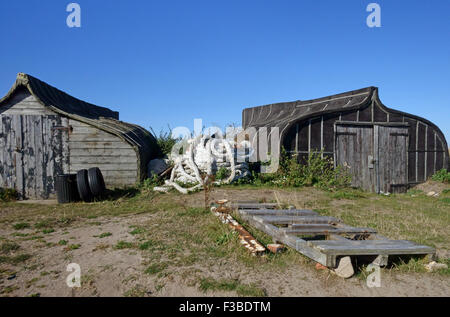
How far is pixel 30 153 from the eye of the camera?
1050 centimetres

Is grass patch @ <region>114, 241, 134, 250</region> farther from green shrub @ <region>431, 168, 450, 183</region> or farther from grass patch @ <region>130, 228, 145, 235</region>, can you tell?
green shrub @ <region>431, 168, 450, 183</region>

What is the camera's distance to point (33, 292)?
11.1 ft

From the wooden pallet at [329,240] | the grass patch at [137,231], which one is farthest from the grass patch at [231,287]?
the grass patch at [137,231]

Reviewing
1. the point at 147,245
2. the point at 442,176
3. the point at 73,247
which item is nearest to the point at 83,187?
the point at 73,247

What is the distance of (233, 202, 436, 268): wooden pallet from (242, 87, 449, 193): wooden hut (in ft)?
20.7

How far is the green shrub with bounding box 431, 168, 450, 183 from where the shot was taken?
13430mm

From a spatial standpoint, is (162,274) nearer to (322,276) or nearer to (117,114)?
(322,276)

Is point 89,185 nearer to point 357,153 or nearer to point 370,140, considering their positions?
point 357,153

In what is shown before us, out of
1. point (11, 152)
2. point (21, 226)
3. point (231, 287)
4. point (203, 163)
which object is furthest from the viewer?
point (203, 163)

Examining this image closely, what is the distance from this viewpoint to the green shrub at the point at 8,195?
33.0 ft

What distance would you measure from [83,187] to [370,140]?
11385 mm

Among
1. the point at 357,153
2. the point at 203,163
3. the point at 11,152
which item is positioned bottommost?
the point at 203,163

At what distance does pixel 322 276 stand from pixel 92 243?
3729mm
